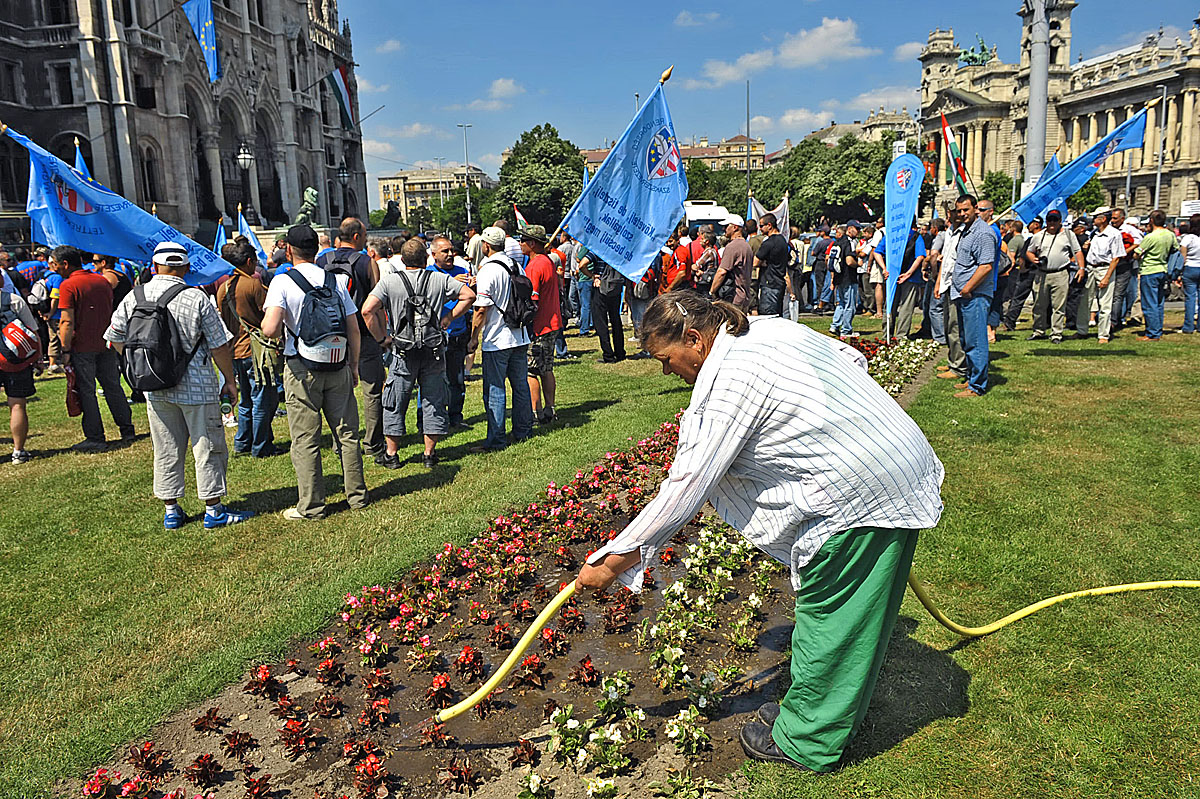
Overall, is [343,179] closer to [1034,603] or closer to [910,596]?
[910,596]

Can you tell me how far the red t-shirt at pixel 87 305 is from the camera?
8.49m

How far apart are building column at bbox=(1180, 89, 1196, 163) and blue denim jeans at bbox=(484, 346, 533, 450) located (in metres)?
86.1

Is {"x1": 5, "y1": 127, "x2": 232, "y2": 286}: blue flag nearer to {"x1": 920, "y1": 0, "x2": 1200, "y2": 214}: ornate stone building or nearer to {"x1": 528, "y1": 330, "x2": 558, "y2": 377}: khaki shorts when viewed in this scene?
{"x1": 528, "y1": 330, "x2": 558, "y2": 377}: khaki shorts

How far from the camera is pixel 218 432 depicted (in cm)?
647

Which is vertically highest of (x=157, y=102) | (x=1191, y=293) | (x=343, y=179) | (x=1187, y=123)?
(x=1187, y=123)

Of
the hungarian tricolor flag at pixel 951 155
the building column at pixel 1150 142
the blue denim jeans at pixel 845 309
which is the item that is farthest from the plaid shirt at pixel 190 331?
the building column at pixel 1150 142

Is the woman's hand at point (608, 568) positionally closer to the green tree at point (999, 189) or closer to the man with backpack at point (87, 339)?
the man with backpack at point (87, 339)

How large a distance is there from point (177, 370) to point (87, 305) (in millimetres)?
3472

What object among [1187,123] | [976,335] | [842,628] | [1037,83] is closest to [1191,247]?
[1037,83]

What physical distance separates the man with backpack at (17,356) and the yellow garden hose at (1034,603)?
8672 mm

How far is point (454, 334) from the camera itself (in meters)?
8.59

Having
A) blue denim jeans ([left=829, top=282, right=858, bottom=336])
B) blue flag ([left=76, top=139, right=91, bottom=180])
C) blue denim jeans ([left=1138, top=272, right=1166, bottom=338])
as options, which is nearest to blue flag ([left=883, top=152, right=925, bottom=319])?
blue denim jeans ([left=829, top=282, right=858, bottom=336])

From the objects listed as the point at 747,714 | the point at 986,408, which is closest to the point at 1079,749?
the point at 747,714

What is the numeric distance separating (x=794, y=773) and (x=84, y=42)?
44235 millimetres
